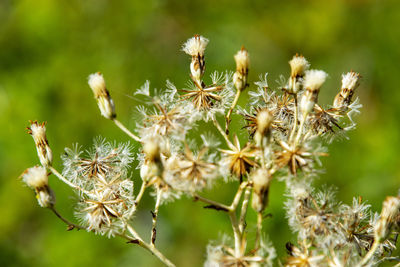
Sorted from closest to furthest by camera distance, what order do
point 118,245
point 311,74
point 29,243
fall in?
point 311,74, point 118,245, point 29,243

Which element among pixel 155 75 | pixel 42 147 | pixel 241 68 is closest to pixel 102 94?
pixel 42 147

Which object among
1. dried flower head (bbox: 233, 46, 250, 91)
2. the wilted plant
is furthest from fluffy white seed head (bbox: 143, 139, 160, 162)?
dried flower head (bbox: 233, 46, 250, 91)

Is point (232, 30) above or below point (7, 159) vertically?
above

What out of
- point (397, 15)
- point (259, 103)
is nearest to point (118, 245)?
point (259, 103)

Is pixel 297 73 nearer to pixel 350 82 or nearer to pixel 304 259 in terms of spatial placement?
pixel 350 82

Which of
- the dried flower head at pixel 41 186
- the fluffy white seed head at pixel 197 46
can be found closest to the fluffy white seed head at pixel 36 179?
the dried flower head at pixel 41 186

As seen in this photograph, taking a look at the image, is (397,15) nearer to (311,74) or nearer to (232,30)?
(232,30)

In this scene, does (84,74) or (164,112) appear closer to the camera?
(164,112)
